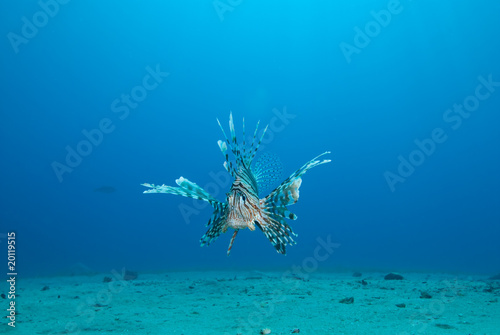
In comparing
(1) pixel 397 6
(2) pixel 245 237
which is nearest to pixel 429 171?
(1) pixel 397 6

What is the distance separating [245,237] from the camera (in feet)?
212

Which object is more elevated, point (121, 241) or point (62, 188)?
point (62, 188)

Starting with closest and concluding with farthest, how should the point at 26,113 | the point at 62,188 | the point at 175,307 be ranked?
the point at 175,307 < the point at 26,113 < the point at 62,188

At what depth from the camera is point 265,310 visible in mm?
5836

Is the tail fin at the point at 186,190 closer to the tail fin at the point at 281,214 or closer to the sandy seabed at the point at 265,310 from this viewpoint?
the tail fin at the point at 281,214

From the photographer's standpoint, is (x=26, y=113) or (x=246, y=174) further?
(x=26, y=113)

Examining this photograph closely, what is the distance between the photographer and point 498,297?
670 centimetres

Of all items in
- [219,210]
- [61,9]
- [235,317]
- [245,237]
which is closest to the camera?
[219,210]

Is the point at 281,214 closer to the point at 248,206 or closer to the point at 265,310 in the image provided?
the point at 248,206

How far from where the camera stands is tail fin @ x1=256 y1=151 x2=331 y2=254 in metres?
4.19

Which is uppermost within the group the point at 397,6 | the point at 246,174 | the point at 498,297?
the point at 397,6

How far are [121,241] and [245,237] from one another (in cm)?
2347

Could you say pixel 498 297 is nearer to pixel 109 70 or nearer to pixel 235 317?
pixel 235 317

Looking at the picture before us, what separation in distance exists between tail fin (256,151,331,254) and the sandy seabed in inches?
51.5
